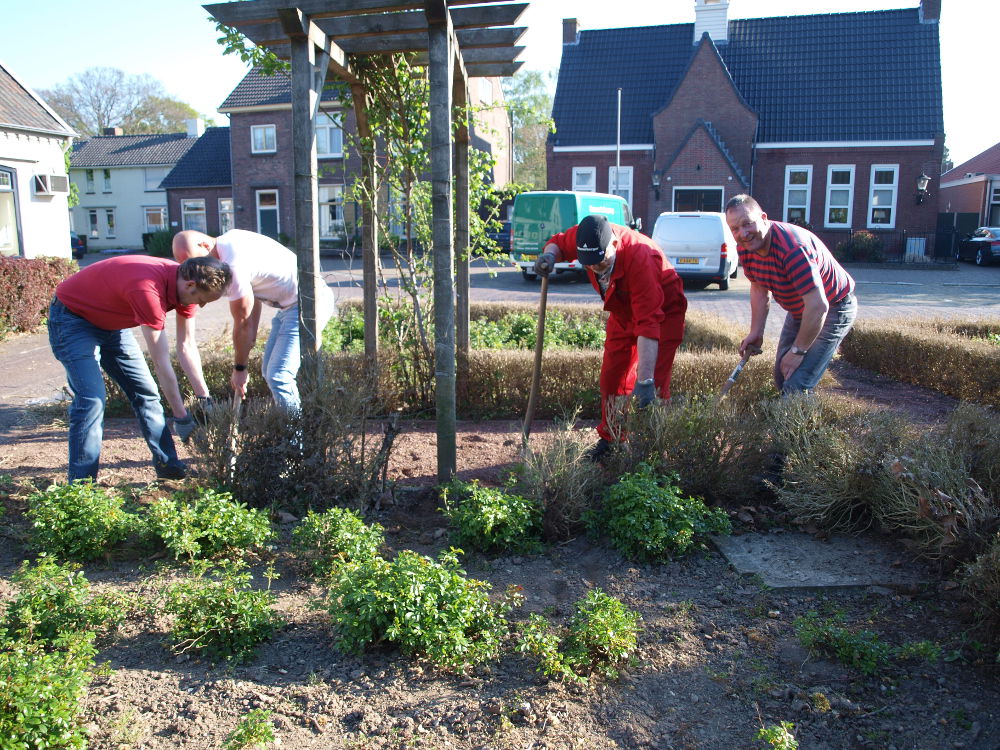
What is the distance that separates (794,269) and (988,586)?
7.02 ft

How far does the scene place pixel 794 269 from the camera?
173 inches

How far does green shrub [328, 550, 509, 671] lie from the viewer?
104 inches

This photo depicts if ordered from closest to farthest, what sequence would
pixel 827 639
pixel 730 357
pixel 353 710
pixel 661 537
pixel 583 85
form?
pixel 353 710, pixel 827 639, pixel 661 537, pixel 730 357, pixel 583 85

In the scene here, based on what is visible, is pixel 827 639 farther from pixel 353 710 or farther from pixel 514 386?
pixel 514 386

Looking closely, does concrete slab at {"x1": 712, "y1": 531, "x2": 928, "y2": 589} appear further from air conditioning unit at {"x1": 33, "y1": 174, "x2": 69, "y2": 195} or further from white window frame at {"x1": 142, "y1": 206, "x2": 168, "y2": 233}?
white window frame at {"x1": 142, "y1": 206, "x2": 168, "y2": 233}

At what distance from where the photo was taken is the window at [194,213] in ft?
124

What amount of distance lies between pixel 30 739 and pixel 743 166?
29543 mm

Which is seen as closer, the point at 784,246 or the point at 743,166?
the point at 784,246

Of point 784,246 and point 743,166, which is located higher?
point 743,166

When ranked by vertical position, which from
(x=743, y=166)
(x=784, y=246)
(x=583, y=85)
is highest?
(x=583, y=85)

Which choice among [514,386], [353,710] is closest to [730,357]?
[514,386]

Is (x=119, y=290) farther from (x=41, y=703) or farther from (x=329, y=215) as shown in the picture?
(x=329, y=215)

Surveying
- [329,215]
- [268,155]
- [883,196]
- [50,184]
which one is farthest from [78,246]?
[883,196]

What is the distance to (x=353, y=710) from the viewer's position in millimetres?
2475
